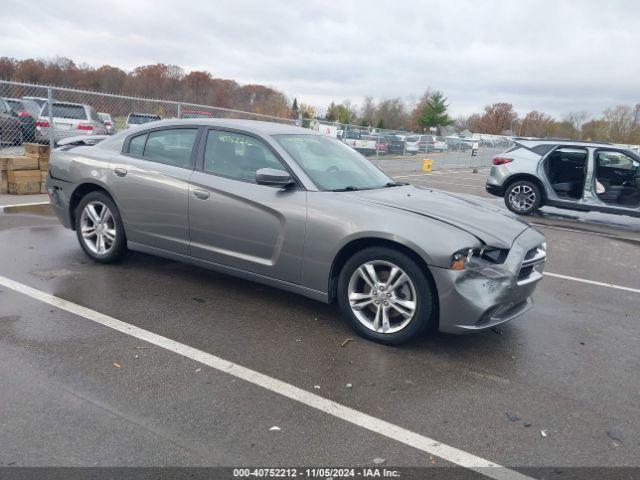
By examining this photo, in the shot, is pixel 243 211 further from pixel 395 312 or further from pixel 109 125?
pixel 109 125

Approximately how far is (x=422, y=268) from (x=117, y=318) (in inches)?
94.4

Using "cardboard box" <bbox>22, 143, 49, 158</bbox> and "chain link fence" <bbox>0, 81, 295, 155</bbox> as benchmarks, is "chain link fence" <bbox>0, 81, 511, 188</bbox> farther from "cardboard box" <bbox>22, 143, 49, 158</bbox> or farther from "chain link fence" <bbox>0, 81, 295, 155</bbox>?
"cardboard box" <bbox>22, 143, 49, 158</bbox>

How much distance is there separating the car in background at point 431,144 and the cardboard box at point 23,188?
1760 cm

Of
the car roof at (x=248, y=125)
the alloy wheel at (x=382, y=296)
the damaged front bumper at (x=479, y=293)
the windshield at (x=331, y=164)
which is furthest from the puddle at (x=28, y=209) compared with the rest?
the damaged front bumper at (x=479, y=293)

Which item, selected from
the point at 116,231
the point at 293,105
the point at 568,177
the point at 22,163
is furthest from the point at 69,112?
the point at 293,105

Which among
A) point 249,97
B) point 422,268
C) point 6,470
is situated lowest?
point 6,470

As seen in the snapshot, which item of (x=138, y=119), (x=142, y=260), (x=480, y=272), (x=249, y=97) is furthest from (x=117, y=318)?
(x=249, y=97)

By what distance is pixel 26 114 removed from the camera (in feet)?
53.4

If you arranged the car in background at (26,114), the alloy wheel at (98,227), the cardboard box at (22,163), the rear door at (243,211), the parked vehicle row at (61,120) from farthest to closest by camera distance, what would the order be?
1. the car in background at (26,114)
2. the parked vehicle row at (61,120)
3. the cardboard box at (22,163)
4. the alloy wheel at (98,227)
5. the rear door at (243,211)

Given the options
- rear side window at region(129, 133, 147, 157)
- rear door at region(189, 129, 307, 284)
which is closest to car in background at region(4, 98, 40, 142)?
rear side window at region(129, 133, 147, 157)

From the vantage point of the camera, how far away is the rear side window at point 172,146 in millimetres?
4934

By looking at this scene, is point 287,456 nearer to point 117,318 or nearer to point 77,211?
point 117,318

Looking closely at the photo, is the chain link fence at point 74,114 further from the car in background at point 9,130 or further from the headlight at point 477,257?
the headlight at point 477,257

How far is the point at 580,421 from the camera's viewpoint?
3.12 metres
